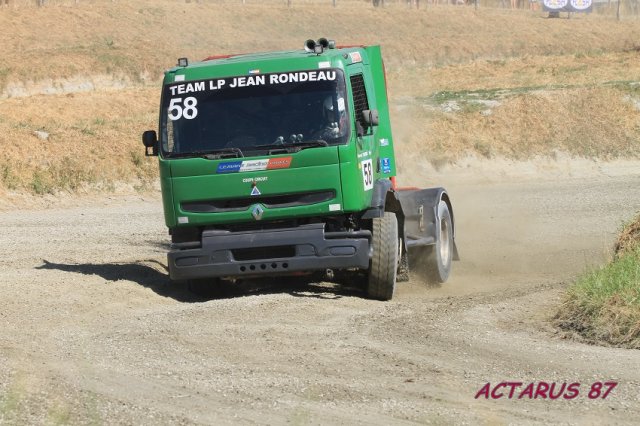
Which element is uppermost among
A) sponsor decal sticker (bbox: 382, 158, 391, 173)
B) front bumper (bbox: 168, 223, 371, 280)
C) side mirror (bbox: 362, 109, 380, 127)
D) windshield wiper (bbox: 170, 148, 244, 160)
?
side mirror (bbox: 362, 109, 380, 127)

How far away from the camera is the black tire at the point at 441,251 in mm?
14688

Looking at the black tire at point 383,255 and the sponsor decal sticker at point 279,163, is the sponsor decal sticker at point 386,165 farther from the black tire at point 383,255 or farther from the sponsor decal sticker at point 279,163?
the sponsor decal sticker at point 279,163

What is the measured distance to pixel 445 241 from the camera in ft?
50.6

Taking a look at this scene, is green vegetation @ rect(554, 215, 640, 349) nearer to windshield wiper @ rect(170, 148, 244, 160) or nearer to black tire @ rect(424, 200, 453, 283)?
black tire @ rect(424, 200, 453, 283)

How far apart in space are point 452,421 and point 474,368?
168cm

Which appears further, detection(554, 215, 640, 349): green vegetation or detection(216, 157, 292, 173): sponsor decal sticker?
detection(216, 157, 292, 173): sponsor decal sticker

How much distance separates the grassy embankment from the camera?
2859 cm

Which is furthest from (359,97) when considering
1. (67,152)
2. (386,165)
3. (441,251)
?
(67,152)

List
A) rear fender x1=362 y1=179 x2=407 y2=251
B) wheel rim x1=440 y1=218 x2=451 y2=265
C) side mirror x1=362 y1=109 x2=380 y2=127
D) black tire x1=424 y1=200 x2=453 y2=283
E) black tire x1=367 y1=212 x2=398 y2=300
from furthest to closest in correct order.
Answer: wheel rim x1=440 y1=218 x2=451 y2=265 < black tire x1=424 y1=200 x2=453 y2=283 < rear fender x1=362 y1=179 x2=407 y2=251 < black tire x1=367 y1=212 x2=398 y2=300 < side mirror x1=362 y1=109 x2=380 y2=127

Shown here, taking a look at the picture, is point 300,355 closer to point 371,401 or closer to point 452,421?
point 371,401

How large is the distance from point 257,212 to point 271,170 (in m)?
0.50

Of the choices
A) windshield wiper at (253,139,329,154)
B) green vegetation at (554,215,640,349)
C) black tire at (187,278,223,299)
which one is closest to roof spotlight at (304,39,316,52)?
windshield wiper at (253,139,329,154)

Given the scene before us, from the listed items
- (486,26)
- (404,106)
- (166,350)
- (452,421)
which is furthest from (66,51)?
(452,421)

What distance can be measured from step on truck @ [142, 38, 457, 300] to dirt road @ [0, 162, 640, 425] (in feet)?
1.72
